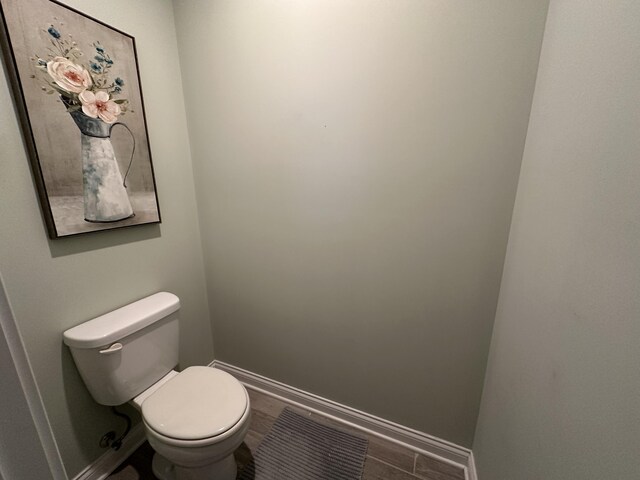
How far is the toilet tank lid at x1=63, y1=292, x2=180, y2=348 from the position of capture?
94cm

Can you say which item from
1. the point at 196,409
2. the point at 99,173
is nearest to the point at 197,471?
the point at 196,409

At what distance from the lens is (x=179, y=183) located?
138cm

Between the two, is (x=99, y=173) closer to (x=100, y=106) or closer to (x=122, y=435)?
(x=100, y=106)

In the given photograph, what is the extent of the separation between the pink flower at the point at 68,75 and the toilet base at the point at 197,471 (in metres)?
1.51

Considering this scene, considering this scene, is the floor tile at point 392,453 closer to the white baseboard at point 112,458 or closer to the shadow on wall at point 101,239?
the white baseboard at point 112,458

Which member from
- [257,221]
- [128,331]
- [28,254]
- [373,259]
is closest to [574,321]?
[373,259]

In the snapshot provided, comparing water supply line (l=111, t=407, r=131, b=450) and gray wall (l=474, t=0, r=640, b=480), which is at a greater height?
gray wall (l=474, t=0, r=640, b=480)

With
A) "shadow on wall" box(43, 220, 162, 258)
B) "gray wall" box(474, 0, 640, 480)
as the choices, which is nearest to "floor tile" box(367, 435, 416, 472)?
"gray wall" box(474, 0, 640, 480)

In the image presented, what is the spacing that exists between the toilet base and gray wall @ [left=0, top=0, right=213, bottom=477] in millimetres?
277

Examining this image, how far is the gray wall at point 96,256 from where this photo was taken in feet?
2.77

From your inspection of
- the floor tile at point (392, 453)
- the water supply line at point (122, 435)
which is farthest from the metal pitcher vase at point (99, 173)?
the floor tile at point (392, 453)

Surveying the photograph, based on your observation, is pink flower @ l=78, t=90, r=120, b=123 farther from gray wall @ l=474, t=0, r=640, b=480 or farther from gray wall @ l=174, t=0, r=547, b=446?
gray wall @ l=474, t=0, r=640, b=480

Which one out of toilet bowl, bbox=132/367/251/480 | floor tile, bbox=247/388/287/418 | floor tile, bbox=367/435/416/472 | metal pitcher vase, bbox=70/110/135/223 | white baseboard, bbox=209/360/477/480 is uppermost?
metal pitcher vase, bbox=70/110/135/223

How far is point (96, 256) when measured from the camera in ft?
3.46
